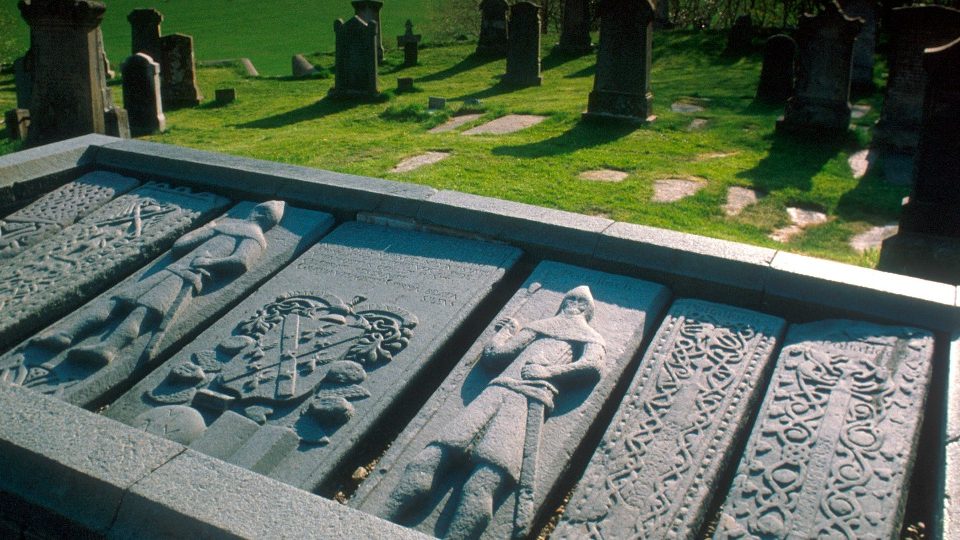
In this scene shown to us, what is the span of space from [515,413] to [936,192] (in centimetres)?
428

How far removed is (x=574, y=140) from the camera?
9508mm

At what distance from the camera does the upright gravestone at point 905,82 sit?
888 cm

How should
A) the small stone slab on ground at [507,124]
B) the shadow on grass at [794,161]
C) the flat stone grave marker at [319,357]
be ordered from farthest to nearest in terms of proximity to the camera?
the small stone slab on ground at [507,124] < the shadow on grass at [794,161] < the flat stone grave marker at [319,357]

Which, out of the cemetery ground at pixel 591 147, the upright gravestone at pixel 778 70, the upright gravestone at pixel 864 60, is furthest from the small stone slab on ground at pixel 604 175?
the upright gravestone at pixel 864 60

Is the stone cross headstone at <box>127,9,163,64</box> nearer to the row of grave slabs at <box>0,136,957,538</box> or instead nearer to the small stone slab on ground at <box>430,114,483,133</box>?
the small stone slab on ground at <box>430,114,483,133</box>

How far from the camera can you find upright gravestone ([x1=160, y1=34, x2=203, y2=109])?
13.1 meters

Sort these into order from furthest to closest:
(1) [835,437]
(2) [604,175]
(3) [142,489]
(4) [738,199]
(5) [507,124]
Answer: (5) [507,124], (2) [604,175], (4) [738,199], (1) [835,437], (3) [142,489]

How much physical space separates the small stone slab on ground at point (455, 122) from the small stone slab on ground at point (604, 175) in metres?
2.87

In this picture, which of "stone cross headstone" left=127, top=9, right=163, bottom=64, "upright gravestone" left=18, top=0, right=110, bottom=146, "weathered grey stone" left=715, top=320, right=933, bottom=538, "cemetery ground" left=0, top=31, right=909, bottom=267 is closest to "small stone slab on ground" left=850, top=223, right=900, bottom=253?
"cemetery ground" left=0, top=31, right=909, bottom=267

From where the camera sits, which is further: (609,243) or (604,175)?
(604,175)

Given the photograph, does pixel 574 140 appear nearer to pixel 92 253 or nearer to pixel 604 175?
pixel 604 175

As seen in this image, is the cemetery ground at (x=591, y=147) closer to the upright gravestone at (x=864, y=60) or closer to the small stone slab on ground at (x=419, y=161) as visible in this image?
the small stone slab on ground at (x=419, y=161)

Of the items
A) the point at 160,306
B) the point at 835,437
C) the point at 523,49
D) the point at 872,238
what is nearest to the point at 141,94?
the point at 523,49

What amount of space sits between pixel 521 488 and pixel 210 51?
908 inches
